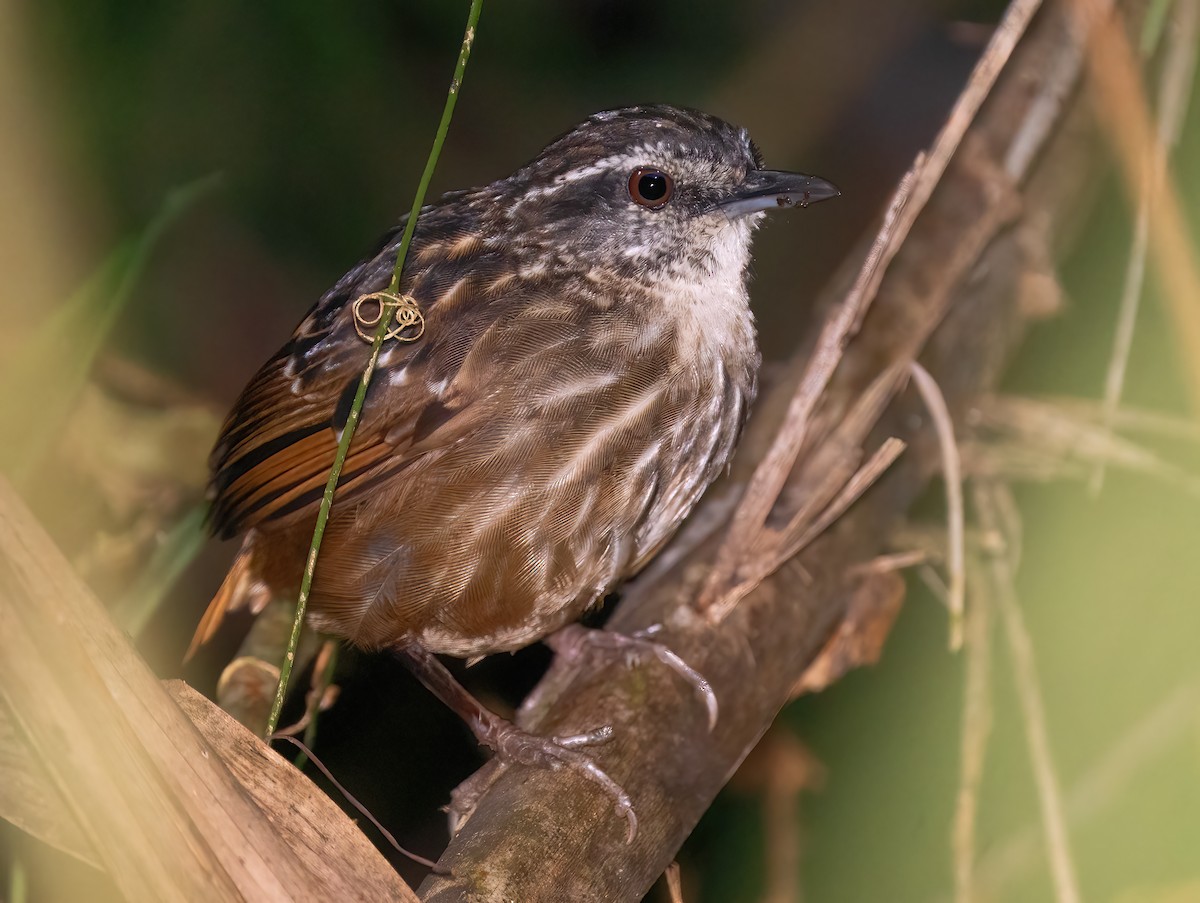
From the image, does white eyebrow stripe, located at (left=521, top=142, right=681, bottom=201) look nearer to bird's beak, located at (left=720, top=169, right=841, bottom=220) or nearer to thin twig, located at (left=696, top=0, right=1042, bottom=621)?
bird's beak, located at (left=720, top=169, right=841, bottom=220)

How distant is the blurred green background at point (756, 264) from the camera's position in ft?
6.74

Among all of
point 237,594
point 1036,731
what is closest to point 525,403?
point 237,594

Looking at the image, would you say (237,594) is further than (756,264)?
No

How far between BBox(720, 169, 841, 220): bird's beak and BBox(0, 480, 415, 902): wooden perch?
1.56 m

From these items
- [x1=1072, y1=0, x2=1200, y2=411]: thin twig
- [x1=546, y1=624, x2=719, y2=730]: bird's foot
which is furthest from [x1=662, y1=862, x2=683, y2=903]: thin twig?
[x1=1072, y1=0, x2=1200, y2=411]: thin twig

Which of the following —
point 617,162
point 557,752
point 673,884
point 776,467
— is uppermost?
point 617,162

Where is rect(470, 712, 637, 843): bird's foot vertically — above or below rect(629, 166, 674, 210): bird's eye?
below

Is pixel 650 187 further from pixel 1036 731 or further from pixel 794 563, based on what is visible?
pixel 1036 731

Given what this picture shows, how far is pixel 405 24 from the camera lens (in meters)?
4.01

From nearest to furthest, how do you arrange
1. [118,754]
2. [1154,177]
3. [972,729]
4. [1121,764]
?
[118,754]
[1121,764]
[972,729]
[1154,177]

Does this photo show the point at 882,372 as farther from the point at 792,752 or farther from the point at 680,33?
the point at 680,33

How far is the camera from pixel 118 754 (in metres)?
1.35

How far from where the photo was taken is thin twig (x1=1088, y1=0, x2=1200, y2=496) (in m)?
2.90

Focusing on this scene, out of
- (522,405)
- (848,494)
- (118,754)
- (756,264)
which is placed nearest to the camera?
(118,754)
